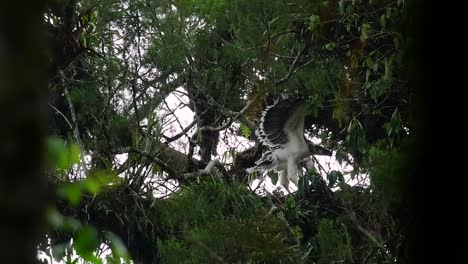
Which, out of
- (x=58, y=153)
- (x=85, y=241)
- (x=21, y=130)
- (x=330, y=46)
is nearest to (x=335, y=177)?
(x=330, y=46)

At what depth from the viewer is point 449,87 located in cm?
86

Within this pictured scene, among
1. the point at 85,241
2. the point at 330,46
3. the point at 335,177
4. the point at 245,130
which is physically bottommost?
the point at 85,241

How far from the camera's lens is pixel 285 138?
1118 centimetres

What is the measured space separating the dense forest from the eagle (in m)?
0.12

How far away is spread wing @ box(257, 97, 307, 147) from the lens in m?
11.1

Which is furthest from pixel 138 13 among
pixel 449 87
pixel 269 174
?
pixel 449 87

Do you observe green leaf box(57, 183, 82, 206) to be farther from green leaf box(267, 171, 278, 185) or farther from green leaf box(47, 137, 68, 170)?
green leaf box(267, 171, 278, 185)

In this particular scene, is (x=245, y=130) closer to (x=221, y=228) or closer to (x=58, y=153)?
(x=221, y=228)

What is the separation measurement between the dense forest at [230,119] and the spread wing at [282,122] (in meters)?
0.14

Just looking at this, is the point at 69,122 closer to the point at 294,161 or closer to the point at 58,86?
the point at 58,86

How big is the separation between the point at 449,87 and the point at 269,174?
10.2 m

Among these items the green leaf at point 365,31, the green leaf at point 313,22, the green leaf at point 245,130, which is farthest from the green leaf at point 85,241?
the green leaf at point 245,130

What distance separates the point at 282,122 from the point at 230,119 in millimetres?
792

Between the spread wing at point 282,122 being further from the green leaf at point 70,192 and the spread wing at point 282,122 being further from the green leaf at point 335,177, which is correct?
the green leaf at point 70,192
